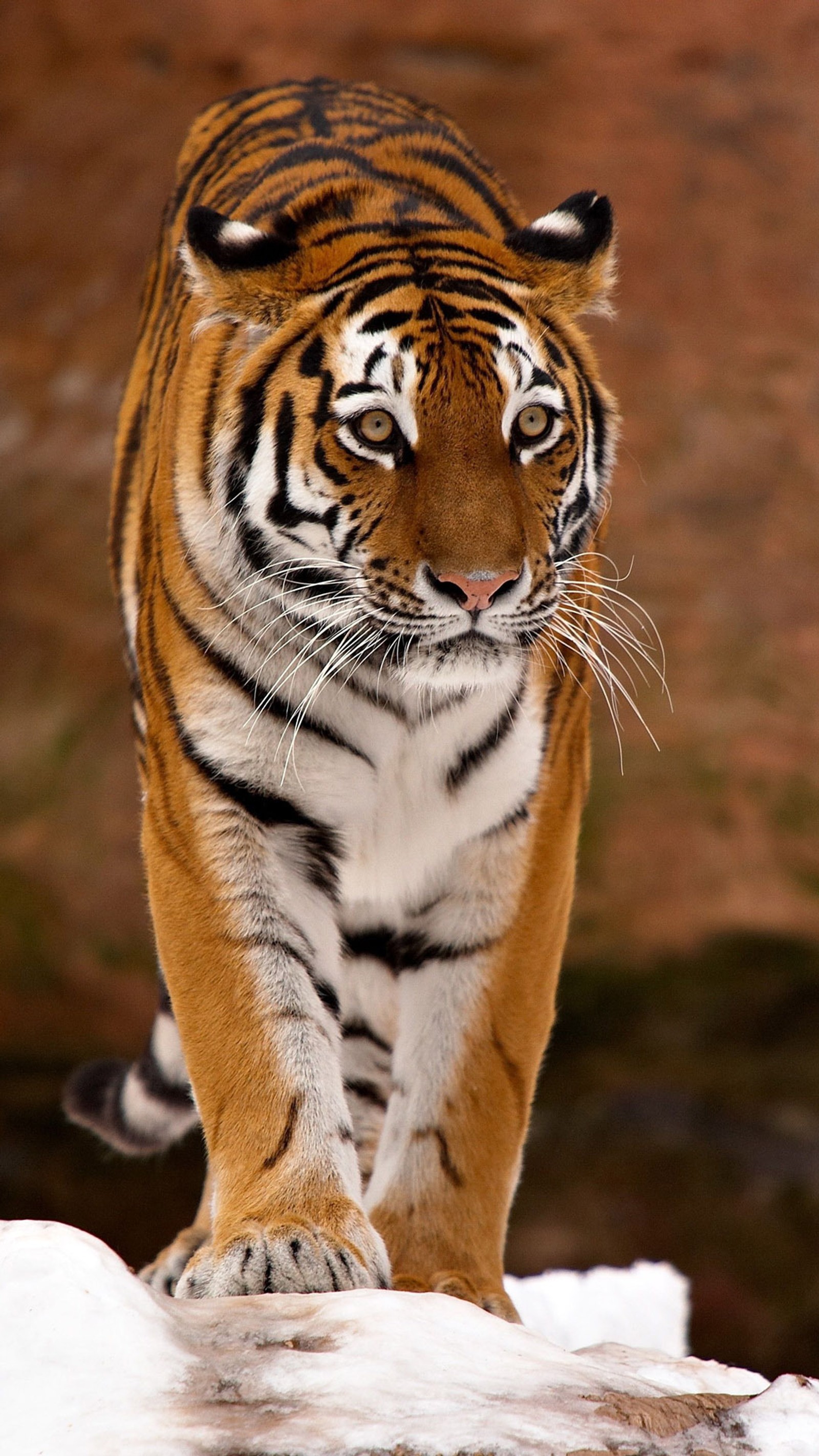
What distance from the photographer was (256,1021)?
1920mm

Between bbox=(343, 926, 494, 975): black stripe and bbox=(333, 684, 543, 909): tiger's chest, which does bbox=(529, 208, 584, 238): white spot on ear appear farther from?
bbox=(343, 926, 494, 975): black stripe

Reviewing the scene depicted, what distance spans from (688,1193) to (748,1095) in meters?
0.37

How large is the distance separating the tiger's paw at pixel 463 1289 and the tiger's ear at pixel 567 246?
1.19 metres

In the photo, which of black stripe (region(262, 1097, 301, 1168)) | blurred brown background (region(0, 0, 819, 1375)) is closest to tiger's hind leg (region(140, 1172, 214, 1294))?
black stripe (region(262, 1097, 301, 1168))

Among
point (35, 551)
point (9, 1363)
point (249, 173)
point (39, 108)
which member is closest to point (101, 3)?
point (39, 108)

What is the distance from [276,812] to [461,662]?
0.30 meters

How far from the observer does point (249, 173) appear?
2.42 metres

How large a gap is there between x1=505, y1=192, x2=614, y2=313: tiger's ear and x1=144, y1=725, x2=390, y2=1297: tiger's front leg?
2.39 feet

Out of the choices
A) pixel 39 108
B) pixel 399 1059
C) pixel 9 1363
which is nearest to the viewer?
pixel 9 1363

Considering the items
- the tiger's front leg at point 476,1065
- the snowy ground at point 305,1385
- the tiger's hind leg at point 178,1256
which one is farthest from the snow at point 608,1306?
the snowy ground at point 305,1385

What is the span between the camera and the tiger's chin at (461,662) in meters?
1.87

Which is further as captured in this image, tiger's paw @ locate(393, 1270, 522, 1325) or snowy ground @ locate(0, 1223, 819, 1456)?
tiger's paw @ locate(393, 1270, 522, 1325)

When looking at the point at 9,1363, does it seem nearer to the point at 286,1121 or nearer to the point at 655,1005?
the point at 286,1121

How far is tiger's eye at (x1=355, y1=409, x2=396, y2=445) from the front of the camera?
1.87 meters
